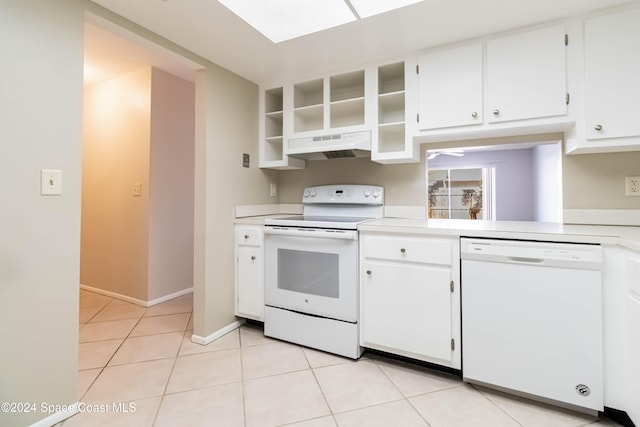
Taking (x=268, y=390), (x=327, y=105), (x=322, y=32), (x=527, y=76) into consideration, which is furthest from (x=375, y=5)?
(x=268, y=390)

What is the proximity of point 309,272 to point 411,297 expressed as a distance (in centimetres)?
71

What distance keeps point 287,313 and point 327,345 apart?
0.37m

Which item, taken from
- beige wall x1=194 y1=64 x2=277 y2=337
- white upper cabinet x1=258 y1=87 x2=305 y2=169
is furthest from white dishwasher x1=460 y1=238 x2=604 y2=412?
beige wall x1=194 y1=64 x2=277 y2=337

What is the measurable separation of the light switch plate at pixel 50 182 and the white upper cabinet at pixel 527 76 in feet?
7.79

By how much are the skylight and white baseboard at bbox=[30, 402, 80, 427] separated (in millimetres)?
2151

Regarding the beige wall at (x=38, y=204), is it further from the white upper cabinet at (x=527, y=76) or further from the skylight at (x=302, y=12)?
the white upper cabinet at (x=527, y=76)

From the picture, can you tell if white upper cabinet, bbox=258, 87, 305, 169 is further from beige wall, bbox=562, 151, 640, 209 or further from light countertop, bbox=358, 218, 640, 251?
beige wall, bbox=562, 151, 640, 209

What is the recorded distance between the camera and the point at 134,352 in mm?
2021

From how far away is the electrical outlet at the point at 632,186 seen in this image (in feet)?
5.77

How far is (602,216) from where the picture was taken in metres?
1.82

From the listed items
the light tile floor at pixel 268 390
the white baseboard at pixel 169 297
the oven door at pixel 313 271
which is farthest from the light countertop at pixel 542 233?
the white baseboard at pixel 169 297

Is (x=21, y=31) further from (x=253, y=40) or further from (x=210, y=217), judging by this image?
(x=210, y=217)

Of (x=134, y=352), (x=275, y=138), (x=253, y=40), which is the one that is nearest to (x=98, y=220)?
(x=134, y=352)

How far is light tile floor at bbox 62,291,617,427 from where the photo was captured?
1.39 metres
